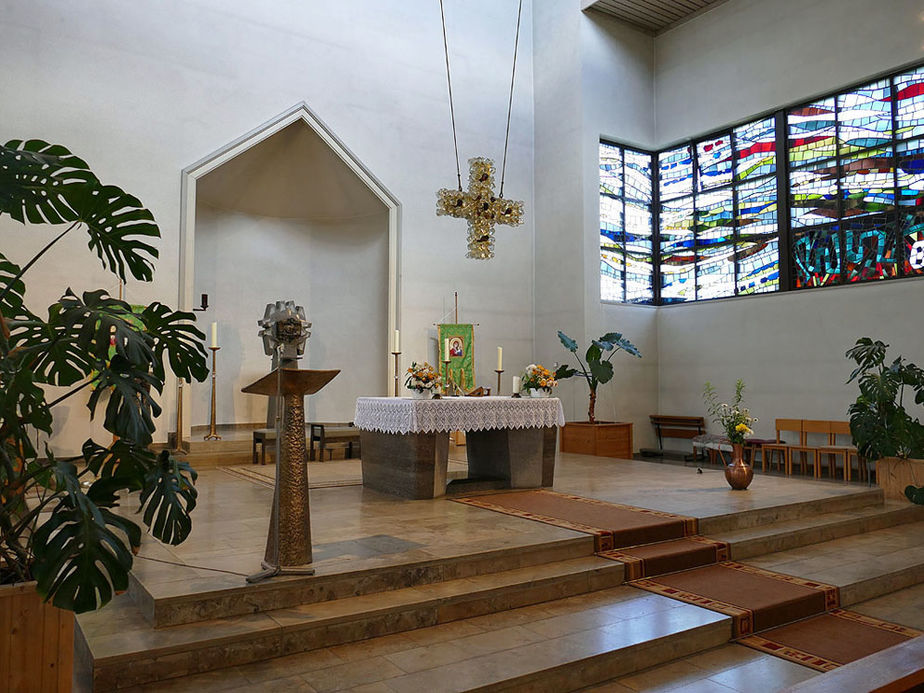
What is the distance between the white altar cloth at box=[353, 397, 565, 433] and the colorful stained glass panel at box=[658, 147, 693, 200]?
6.40 meters

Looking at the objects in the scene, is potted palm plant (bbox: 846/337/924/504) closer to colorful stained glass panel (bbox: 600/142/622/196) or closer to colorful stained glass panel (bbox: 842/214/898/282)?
colorful stained glass panel (bbox: 842/214/898/282)

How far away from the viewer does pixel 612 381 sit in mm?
11102

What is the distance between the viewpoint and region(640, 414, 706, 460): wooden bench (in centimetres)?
1075

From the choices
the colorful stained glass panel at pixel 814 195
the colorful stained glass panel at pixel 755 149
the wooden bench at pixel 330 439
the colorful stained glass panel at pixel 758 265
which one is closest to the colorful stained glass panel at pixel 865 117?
the colorful stained glass panel at pixel 814 195

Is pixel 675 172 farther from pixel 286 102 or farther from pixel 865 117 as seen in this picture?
pixel 286 102

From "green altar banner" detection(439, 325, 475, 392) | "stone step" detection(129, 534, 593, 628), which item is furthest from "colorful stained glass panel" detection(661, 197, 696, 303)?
"stone step" detection(129, 534, 593, 628)

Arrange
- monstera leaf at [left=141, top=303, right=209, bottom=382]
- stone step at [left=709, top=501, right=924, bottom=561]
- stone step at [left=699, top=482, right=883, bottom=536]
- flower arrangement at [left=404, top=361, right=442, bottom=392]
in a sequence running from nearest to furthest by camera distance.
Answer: monstera leaf at [left=141, top=303, right=209, bottom=382] → stone step at [left=709, top=501, right=924, bottom=561] → stone step at [left=699, top=482, right=883, bottom=536] → flower arrangement at [left=404, top=361, right=442, bottom=392]

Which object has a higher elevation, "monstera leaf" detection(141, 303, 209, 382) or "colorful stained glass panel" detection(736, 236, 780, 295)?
"colorful stained glass panel" detection(736, 236, 780, 295)

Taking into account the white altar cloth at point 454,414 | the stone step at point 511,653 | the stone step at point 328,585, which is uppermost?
the white altar cloth at point 454,414

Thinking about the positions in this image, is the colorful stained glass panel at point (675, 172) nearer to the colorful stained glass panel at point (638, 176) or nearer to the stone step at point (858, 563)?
the colorful stained glass panel at point (638, 176)

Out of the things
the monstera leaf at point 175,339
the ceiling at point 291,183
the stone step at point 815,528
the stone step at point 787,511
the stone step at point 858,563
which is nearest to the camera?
the monstera leaf at point 175,339

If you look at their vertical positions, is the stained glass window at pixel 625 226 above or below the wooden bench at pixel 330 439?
above

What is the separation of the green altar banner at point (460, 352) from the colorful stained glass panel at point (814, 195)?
15.8 ft

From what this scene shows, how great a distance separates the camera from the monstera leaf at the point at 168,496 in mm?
2512
